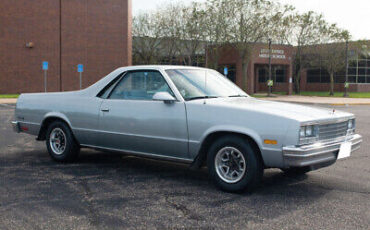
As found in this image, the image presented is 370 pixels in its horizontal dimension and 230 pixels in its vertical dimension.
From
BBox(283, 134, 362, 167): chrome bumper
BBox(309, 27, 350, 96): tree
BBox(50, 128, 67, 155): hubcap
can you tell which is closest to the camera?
BBox(283, 134, 362, 167): chrome bumper

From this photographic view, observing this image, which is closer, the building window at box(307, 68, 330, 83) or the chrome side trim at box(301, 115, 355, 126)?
the chrome side trim at box(301, 115, 355, 126)

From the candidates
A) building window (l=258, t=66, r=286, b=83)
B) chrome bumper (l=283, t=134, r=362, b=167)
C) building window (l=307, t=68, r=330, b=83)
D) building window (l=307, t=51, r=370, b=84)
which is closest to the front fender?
chrome bumper (l=283, t=134, r=362, b=167)

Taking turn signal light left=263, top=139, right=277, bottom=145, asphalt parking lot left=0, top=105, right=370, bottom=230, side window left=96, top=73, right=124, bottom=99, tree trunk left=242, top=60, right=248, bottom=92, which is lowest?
asphalt parking lot left=0, top=105, right=370, bottom=230

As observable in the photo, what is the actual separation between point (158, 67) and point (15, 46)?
1429 inches

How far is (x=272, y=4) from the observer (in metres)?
39.8

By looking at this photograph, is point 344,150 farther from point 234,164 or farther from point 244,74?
point 244,74

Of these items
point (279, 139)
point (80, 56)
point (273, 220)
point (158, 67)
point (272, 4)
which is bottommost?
point (273, 220)

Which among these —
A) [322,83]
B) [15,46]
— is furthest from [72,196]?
[322,83]

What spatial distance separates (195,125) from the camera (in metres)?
5.30

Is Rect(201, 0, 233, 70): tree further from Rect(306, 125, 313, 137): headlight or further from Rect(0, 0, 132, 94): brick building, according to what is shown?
Rect(306, 125, 313, 137): headlight

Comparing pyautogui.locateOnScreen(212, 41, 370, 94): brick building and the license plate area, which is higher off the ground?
pyautogui.locateOnScreen(212, 41, 370, 94): brick building

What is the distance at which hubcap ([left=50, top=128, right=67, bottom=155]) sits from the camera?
6930 millimetres

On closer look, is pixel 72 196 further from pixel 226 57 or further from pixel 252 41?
pixel 226 57

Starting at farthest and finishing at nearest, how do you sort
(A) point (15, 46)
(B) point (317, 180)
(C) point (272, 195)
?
(A) point (15, 46)
(B) point (317, 180)
(C) point (272, 195)
